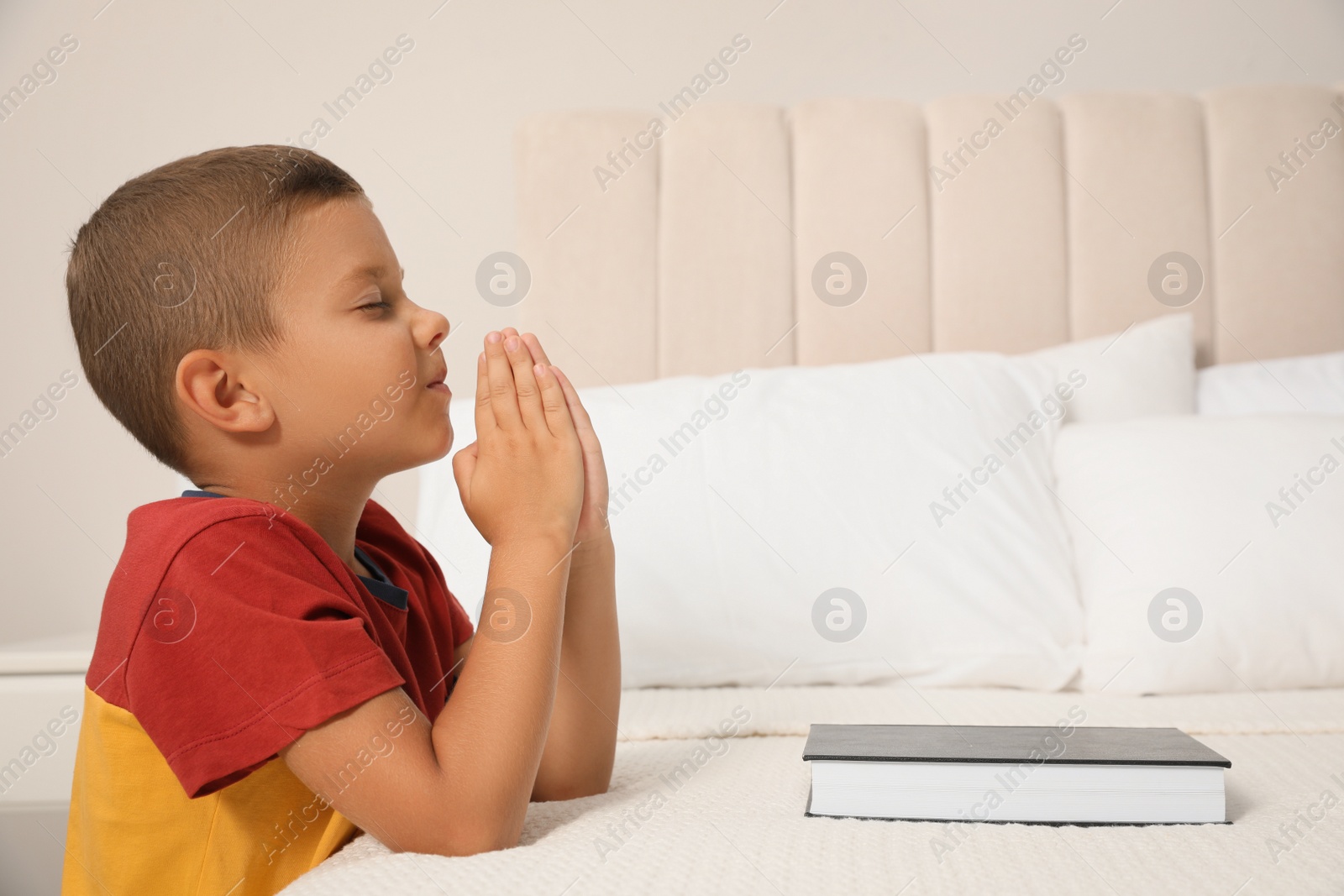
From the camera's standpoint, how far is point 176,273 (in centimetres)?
69

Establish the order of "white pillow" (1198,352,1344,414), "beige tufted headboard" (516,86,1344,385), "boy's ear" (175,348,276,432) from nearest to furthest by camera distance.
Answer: "boy's ear" (175,348,276,432), "white pillow" (1198,352,1344,414), "beige tufted headboard" (516,86,1344,385)

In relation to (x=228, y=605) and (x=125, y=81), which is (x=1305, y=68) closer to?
(x=228, y=605)

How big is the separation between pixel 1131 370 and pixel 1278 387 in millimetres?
215

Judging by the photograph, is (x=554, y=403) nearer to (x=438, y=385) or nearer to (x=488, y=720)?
(x=438, y=385)

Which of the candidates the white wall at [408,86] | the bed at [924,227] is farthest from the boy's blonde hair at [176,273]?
the white wall at [408,86]

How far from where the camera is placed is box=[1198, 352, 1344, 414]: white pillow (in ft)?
4.64

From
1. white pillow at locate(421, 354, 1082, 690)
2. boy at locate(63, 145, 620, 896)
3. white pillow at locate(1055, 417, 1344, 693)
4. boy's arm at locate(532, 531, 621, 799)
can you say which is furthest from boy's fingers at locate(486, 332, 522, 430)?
white pillow at locate(1055, 417, 1344, 693)

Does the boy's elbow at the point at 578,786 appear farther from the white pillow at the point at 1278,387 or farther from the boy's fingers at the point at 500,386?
the white pillow at the point at 1278,387

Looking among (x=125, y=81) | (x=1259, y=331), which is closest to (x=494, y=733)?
(x=1259, y=331)

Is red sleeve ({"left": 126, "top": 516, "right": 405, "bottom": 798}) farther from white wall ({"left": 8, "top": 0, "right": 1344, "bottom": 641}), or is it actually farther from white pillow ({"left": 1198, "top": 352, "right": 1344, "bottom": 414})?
white pillow ({"left": 1198, "top": 352, "right": 1344, "bottom": 414})

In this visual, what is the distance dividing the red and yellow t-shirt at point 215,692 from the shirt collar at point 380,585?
0.04 feet

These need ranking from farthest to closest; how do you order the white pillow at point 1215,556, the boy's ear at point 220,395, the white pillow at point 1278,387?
the white pillow at point 1278,387, the white pillow at point 1215,556, the boy's ear at point 220,395

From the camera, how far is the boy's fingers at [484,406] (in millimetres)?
733

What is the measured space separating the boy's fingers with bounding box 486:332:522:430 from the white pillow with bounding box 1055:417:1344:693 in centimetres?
77
